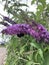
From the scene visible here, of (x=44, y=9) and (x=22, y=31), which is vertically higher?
(x=44, y=9)

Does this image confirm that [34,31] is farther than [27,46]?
No

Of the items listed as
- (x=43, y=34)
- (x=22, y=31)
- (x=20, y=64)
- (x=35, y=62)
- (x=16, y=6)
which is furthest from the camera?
(x=16, y=6)

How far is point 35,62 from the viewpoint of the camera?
1585 mm

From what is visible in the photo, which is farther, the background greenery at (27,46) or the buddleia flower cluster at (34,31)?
the background greenery at (27,46)

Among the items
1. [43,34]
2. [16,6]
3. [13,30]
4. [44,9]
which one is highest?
[16,6]

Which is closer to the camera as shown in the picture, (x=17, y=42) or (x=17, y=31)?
(x=17, y=31)

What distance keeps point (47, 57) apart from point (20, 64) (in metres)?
0.57

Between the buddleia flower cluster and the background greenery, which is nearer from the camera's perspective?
the buddleia flower cluster

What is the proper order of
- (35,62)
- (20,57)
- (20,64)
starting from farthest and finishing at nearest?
(20,64), (20,57), (35,62)

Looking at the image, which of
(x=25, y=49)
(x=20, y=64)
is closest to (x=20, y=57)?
(x=25, y=49)

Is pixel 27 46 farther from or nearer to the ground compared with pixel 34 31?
farther from the ground

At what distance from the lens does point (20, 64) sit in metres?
2.05

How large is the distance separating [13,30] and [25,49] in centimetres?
46

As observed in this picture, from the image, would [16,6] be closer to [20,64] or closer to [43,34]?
[20,64]
